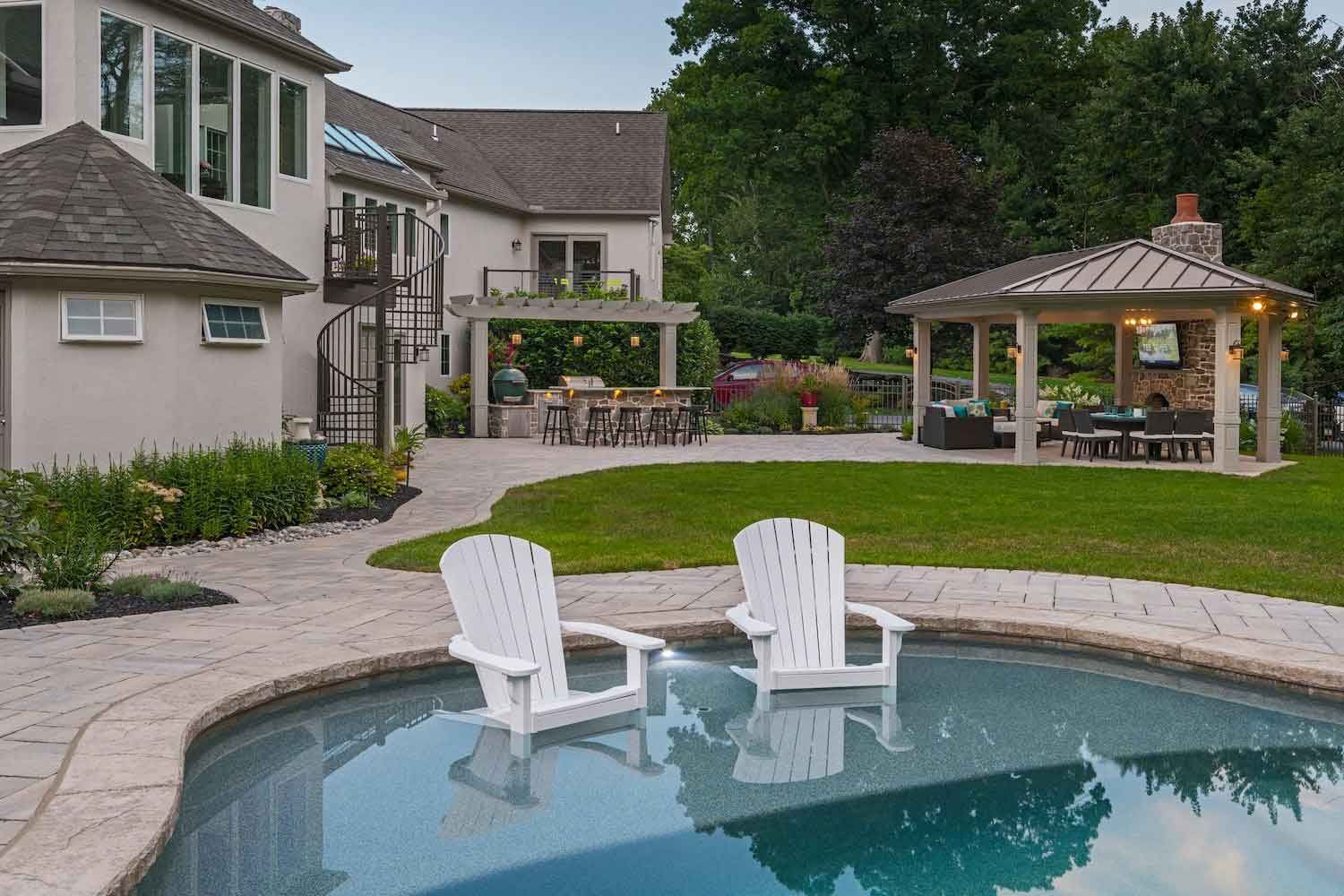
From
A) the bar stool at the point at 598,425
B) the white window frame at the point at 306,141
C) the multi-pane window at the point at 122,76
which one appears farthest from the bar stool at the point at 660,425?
the multi-pane window at the point at 122,76

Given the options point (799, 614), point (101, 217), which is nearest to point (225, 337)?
point (101, 217)

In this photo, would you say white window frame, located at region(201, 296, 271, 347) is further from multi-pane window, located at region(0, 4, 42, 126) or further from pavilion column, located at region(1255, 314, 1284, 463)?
pavilion column, located at region(1255, 314, 1284, 463)

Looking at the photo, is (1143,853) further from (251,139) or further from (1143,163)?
(1143,163)

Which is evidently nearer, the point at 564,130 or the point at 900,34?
the point at 564,130

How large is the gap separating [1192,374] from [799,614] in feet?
60.1

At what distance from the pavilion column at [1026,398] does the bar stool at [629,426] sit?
6.39m

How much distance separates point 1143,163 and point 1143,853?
32.0 metres

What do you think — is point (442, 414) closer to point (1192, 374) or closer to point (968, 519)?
point (968, 519)

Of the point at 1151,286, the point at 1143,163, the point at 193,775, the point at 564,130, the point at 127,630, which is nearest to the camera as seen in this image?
the point at 193,775

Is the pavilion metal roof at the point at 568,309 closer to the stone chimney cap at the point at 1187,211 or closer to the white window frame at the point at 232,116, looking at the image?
the white window frame at the point at 232,116

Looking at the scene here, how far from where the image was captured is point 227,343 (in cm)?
1183

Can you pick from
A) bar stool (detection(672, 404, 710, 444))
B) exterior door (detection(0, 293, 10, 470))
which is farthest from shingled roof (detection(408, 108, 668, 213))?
exterior door (detection(0, 293, 10, 470))

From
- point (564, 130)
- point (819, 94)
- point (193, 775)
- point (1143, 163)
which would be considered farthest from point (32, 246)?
point (819, 94)

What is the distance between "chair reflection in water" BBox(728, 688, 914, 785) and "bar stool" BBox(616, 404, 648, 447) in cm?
1489
